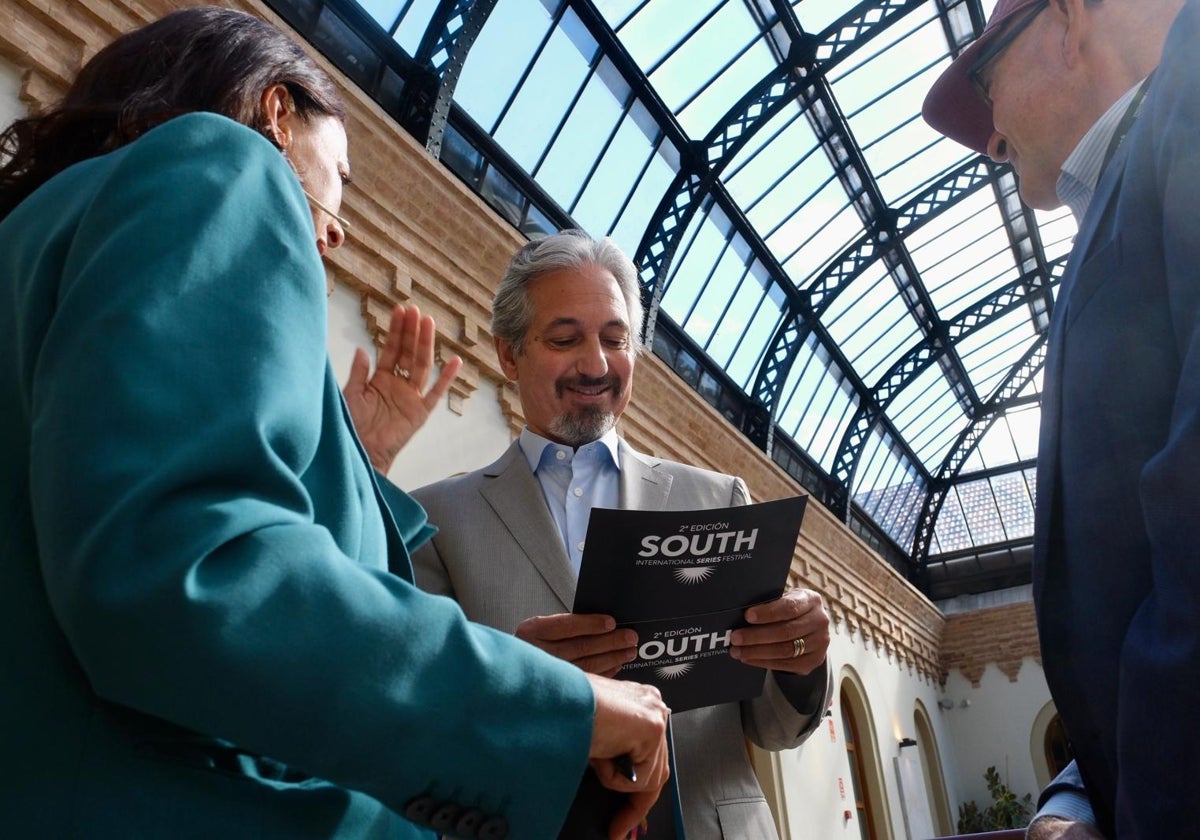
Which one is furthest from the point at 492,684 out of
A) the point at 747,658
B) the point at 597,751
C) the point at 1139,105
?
the point at 1139,105

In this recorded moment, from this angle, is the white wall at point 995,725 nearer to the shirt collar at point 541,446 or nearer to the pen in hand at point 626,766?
the shirt collar at point 541,446

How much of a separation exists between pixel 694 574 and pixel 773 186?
31.6 ft

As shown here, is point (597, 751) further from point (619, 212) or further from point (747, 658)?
point (619, 212)

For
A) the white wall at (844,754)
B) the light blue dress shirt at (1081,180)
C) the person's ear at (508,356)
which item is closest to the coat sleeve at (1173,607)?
the light blue dress shirt at (1081,180)

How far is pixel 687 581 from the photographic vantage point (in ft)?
5.21

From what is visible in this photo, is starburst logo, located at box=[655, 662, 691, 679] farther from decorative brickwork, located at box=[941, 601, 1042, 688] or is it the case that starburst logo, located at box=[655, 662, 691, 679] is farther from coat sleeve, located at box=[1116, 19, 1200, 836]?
decorative brickwork, located at box=[941, 601, 1042, 688]

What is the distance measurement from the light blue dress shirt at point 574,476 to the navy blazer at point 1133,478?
1123 mm

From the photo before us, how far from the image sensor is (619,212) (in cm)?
873

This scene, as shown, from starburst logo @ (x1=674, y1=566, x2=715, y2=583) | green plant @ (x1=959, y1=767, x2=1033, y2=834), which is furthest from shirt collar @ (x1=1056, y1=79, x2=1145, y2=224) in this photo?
green plant @ (x1=959, y1=767, x2=1033, y2=834)

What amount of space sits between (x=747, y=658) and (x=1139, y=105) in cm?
110

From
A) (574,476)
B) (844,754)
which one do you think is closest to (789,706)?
(574,476)

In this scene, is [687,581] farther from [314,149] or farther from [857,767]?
[857,767]

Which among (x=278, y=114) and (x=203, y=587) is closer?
(x=203, y=587)

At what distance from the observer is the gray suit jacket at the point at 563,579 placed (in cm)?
187
